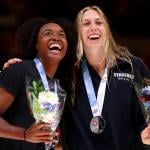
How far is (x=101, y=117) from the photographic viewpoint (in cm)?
378

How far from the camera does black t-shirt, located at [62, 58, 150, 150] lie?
3799 mm

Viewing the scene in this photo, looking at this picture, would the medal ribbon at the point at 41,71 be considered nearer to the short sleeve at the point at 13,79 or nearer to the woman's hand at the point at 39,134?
the short sleeve at the point at 13,79

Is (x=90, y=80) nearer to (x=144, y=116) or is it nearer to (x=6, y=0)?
(x=144, y=116)

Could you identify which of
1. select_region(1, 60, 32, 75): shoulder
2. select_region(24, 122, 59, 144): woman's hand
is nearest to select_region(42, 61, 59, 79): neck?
select_region(1, 60, 32, 75): shoulder

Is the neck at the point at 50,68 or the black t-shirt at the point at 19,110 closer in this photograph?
the black t-shirt at the point at 19,110

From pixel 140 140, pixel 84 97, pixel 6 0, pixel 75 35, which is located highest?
pixel 6 0

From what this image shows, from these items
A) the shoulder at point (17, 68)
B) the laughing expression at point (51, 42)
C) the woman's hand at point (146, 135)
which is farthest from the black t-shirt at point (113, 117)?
the shoulder at point (17, 68)

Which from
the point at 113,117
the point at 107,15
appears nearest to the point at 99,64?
the point at 113,117

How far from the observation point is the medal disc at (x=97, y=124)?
3.74 m

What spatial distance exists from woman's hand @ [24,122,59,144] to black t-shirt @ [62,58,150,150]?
56cm

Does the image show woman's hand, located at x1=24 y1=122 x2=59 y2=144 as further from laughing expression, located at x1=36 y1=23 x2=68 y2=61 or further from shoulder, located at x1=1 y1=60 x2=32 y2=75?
laughing expression, located at x1=36 y1=23 x2=68 y2=61

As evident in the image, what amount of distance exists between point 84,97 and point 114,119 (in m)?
0.26

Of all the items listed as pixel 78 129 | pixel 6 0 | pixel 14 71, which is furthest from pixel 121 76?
pixel 6 0

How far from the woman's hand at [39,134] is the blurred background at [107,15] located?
14.9 feet
